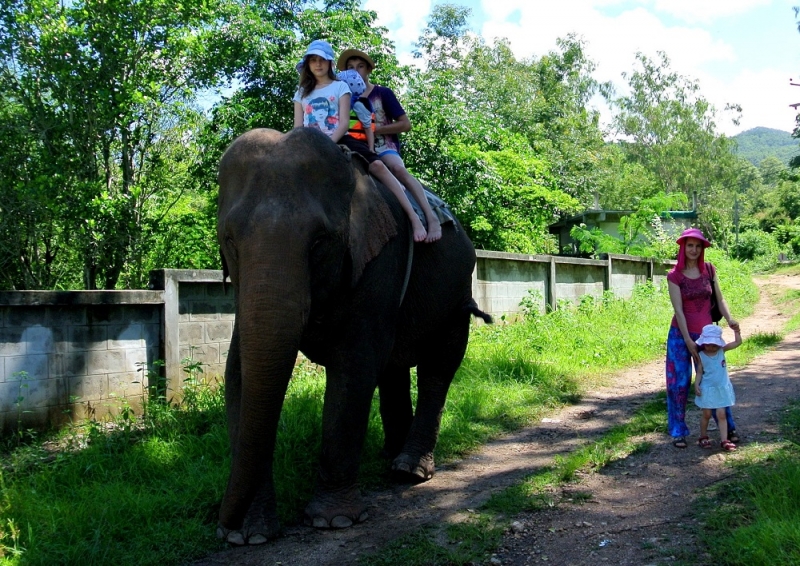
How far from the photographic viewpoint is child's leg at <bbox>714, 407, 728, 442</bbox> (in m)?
5.78

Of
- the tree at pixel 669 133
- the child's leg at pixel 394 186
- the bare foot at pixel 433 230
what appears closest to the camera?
the child's leg at pixel 394 186

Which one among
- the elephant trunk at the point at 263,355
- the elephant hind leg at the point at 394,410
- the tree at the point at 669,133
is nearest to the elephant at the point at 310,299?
the elephant trunk at the point at 263,355

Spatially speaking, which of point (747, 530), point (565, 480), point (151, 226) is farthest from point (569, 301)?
point (747, 530)

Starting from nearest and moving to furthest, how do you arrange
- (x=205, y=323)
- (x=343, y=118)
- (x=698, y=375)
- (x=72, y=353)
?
(x=343, y=118)
(x=698, y=375)
(x=72, y=353)
(x=205, y=323)

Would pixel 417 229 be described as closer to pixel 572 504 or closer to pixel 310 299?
pixel 310 299

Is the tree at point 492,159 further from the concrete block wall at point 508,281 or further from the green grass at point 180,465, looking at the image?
the green grass at point 180,465

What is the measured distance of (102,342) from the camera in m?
6.71

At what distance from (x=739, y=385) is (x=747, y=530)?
5.21 m

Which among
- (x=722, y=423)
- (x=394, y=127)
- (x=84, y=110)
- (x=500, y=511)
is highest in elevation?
(x=84, y=110)

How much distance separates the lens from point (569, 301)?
49.8ft

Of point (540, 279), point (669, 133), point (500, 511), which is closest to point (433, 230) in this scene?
point (500, 511)

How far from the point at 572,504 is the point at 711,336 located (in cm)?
199

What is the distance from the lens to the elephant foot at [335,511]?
4.52 metres

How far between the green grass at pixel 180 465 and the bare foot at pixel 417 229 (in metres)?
1.80
